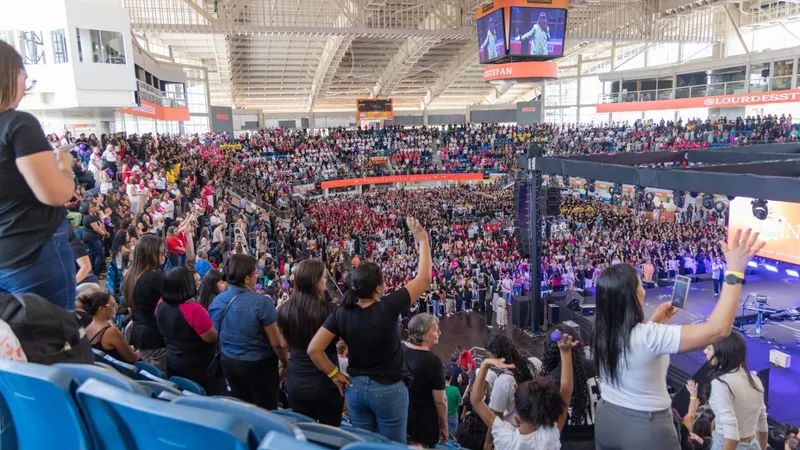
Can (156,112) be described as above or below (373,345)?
above

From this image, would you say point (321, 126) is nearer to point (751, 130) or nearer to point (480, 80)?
point (480, 80)

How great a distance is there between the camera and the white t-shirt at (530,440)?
2.48 m

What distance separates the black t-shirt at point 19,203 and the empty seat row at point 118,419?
45 cm

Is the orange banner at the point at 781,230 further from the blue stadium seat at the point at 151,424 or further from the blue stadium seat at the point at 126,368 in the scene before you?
the blue stadium seat at the point at 151,424

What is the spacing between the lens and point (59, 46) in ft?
46.8

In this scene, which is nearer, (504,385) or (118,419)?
(118,419)

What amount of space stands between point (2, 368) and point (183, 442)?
0.69m

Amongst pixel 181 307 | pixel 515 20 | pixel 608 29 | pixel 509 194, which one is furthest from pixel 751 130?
pixel 181 307

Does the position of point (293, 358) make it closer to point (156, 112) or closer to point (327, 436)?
point (327, 436)

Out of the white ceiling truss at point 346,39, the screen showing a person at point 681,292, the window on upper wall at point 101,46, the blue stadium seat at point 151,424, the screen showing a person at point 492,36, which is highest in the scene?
the white ceiling truss at point 346,39

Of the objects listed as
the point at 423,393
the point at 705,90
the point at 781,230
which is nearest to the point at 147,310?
the point at 423,393

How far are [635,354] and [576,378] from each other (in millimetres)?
1072

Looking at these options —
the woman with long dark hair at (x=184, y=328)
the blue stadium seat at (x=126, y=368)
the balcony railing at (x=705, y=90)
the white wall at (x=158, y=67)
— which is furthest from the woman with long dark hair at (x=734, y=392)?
the balcony railing at (x=705, y=90)

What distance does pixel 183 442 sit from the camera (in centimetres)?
139
